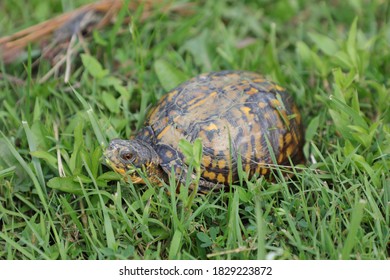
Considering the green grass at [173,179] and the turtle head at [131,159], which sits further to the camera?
the turtle head at [131,159]

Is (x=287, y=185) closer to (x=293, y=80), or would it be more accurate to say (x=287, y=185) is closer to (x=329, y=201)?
(x=329, y=201)

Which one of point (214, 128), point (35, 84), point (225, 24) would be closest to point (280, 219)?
point (214, 128)

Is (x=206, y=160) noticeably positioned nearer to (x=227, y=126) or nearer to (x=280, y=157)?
(x=227, y=126)

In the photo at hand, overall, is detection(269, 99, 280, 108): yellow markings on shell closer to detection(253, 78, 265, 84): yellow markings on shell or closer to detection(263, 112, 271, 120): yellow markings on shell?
detection(263, 112, 271, 120): yellow markings on shell

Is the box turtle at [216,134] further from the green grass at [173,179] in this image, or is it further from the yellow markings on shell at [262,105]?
the green grass at [173,179]

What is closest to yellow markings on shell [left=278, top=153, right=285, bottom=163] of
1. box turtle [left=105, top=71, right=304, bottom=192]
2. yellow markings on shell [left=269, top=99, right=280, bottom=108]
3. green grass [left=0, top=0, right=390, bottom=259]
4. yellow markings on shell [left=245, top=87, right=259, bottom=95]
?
box turtle [left=105, top=71, right=304, bottom=192]

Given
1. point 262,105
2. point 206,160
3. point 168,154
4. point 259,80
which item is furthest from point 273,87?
point 168,154

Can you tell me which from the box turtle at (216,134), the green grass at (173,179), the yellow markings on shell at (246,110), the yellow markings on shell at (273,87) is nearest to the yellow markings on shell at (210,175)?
the box turtle at (216,134)
